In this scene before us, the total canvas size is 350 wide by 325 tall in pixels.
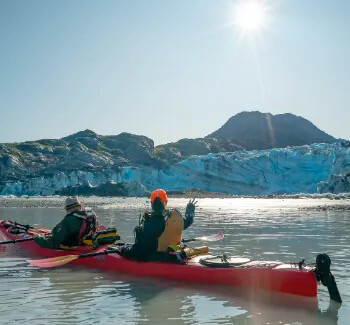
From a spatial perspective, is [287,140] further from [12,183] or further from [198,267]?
[198,267]

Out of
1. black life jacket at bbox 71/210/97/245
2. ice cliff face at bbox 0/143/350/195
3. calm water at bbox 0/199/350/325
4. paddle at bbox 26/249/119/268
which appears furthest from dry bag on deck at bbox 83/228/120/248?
ice cliff face at bbox 0/143/350/195

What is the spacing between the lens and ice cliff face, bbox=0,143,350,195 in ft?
266

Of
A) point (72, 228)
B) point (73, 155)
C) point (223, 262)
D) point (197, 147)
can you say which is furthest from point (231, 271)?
point (197, 147)

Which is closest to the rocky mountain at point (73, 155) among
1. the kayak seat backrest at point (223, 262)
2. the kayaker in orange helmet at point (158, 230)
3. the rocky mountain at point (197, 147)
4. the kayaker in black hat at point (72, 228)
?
the rocky mountain at point (197, 147)

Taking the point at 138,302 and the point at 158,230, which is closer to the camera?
the point at 138,302

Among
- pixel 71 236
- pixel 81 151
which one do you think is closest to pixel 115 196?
pixel 81 151

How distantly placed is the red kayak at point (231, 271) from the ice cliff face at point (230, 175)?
2808 inches

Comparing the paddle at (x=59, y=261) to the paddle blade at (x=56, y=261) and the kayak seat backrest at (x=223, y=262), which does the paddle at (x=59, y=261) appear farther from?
the kayak seat backrest at (x=223, y=262)

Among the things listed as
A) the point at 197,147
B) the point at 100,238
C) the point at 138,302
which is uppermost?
the point at 197,147

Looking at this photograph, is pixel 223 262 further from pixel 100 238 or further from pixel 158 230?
pixel 100 238

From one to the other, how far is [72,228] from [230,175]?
77.3 m

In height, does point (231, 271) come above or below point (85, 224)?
below

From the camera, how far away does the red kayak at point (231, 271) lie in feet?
22.7

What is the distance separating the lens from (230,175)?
86.3 metres
